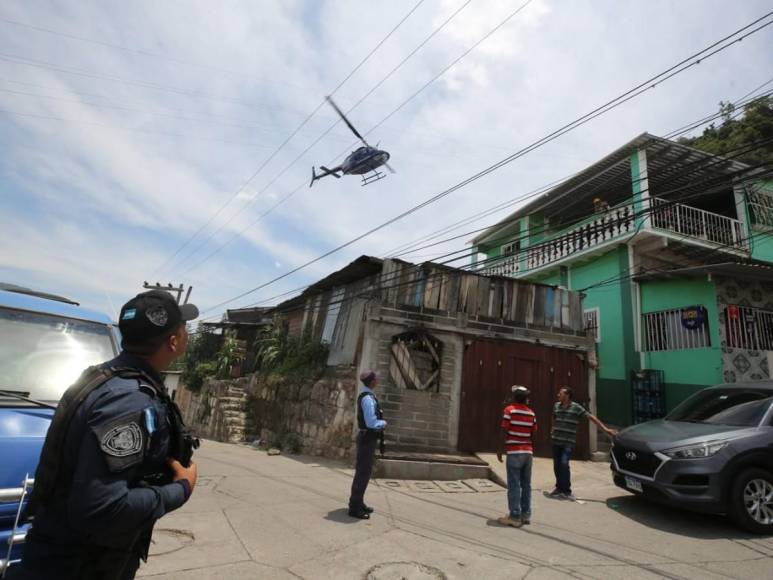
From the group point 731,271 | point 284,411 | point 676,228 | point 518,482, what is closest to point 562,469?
point 518,482

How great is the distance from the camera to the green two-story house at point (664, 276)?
11953 millimetres

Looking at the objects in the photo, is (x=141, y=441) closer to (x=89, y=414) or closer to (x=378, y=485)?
(x=89, y=414)

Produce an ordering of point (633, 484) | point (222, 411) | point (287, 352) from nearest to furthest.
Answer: point (633, 484)
point (287, 352)
point (222, 411)

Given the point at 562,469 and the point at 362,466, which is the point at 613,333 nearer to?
the point at 562,469

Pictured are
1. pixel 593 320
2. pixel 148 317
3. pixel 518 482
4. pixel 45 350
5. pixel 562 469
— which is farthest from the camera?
pixel 593 320

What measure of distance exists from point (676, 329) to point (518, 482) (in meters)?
10.4

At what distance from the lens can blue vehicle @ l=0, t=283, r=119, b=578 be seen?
227cm

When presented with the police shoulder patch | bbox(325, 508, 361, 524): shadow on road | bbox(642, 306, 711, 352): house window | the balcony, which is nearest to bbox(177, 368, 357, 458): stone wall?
bbox(325, 508, 361, 524): shadow on road

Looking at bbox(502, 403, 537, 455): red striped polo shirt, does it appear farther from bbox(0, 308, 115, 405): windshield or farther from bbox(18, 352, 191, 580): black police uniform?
bbox(18, 352, 191, 580): black police uniform

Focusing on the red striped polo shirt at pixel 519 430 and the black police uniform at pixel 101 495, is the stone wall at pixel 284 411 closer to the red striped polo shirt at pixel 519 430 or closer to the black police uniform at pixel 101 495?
the red striped polo shirt at pixel 519 430

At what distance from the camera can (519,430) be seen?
18.1ft

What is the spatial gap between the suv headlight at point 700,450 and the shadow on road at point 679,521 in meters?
0.88

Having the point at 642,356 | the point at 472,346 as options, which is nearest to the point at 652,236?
the point at 642,356

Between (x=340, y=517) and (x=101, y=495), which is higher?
(x=101, y=495)
